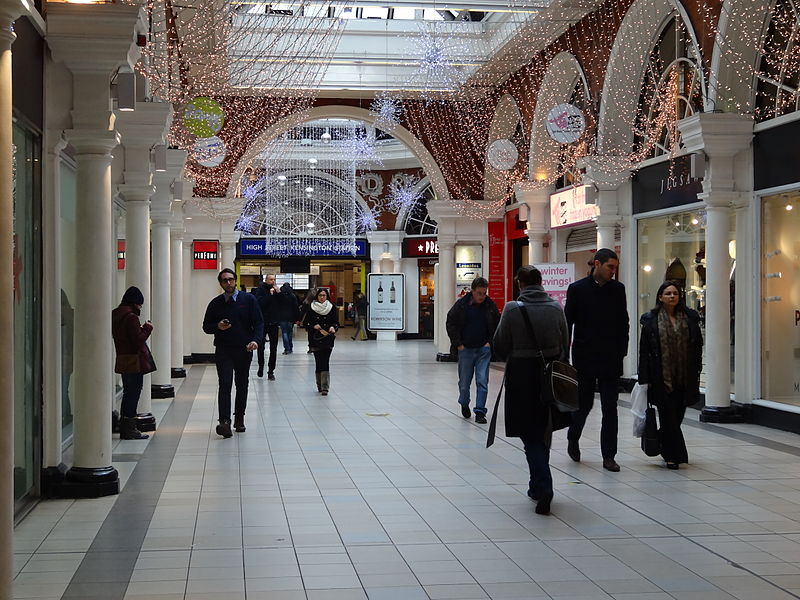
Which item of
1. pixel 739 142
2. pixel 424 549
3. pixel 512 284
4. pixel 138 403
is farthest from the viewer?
pixel 512 284

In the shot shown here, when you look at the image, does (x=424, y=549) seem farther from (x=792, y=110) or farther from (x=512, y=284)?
(x=512, y=284)

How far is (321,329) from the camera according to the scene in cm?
1315

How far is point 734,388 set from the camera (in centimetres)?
1103

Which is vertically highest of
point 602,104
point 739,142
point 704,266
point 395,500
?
point 602,104

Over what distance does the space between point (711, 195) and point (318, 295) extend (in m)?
5.25

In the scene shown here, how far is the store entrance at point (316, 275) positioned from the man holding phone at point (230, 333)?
2470 centimetres

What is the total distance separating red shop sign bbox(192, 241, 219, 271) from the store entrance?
14314 mm

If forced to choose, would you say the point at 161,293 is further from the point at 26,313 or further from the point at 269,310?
the point at 26,313

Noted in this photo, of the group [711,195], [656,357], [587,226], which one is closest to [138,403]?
[656,357]

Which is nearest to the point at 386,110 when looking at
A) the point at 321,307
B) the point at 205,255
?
the point at 205,255

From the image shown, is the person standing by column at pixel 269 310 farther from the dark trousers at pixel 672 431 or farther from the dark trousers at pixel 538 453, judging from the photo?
the dark trousers at pixel 538 453

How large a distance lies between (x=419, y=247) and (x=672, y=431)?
2374 cm

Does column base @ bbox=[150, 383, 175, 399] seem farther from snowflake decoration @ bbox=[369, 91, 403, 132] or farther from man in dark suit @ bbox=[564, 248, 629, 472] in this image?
snowflake decoration @ bbox=[369, 91, 403, 132]

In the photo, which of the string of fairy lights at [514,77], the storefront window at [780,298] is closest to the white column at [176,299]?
the string of fairy lights at [514,77]
